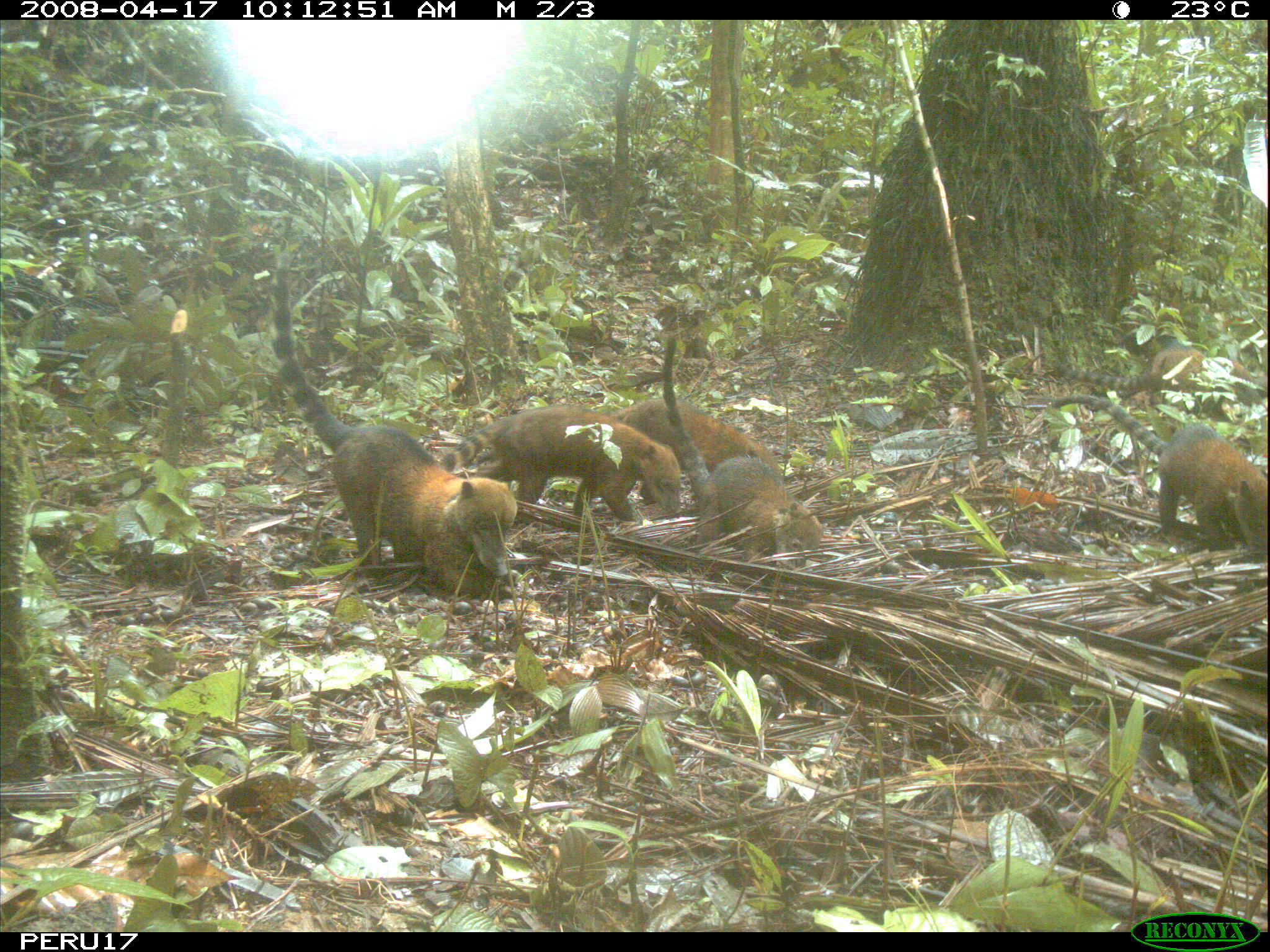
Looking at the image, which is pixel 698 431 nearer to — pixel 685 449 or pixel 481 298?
pixel 685 449

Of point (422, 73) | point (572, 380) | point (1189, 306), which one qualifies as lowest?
point (572, 380)

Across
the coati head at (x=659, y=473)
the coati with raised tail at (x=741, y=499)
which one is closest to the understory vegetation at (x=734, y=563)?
the coati with raised tail at (x=741, y=499)

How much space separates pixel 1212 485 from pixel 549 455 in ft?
13.7

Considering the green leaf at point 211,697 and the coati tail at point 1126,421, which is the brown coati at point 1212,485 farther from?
the green leaf at point 211,697

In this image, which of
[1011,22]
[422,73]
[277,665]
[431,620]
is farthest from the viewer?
[431,620]

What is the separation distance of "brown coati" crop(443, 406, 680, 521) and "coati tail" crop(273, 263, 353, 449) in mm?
734

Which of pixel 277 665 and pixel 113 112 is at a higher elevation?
pixel 113 112

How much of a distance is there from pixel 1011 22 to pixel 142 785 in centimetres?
319

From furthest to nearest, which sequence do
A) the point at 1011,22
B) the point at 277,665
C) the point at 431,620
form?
the point at 431,620
the point at 277,665
the point at 1011,22

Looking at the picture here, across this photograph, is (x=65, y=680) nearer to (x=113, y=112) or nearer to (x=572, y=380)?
(x=113, y=112)

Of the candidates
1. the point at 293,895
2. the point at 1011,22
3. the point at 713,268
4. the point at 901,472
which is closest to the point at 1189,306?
the point at 1011,22

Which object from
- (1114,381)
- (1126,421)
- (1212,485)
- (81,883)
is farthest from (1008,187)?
(81,883)

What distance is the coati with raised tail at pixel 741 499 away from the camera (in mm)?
3801
